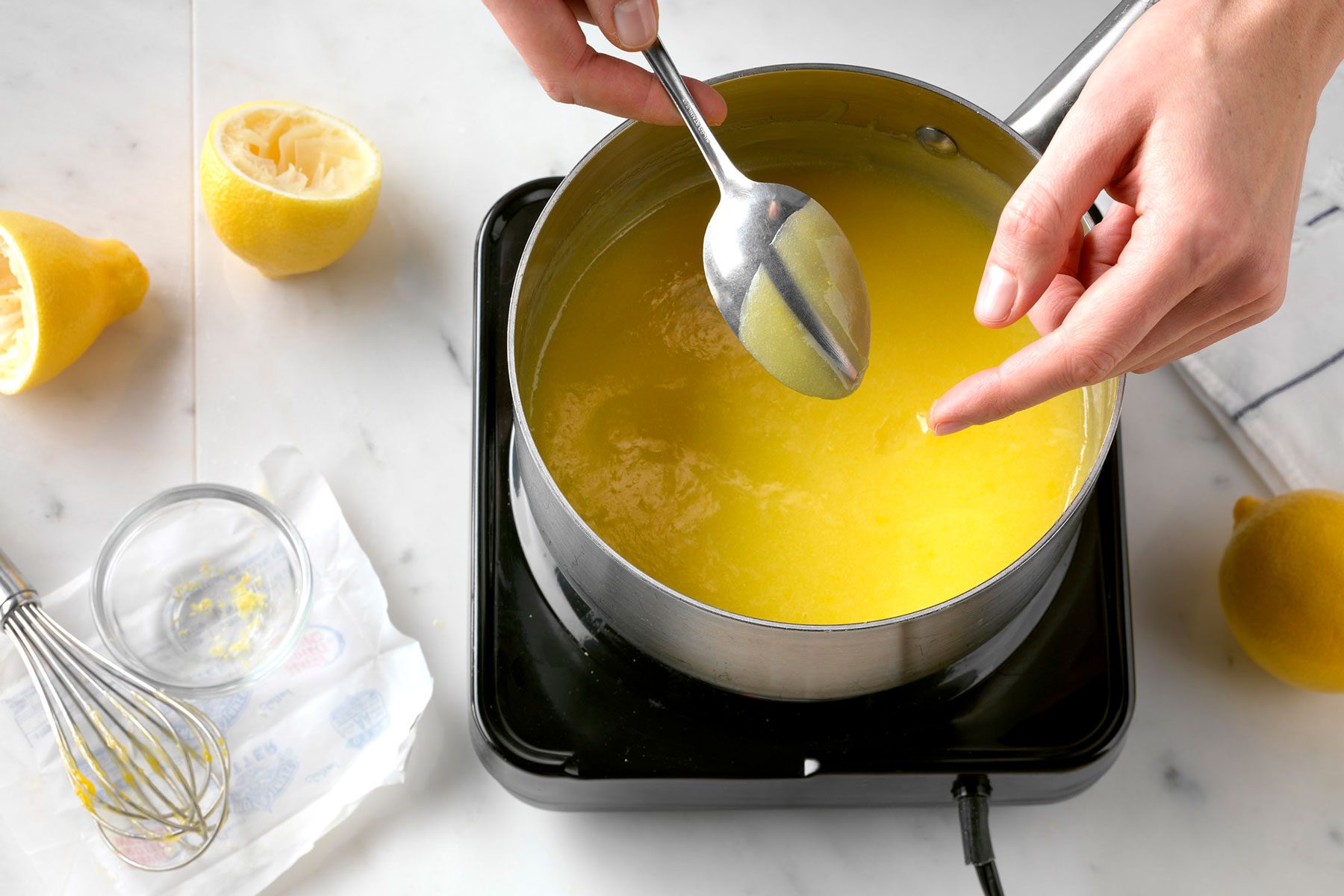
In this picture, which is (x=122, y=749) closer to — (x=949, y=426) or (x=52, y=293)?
(x=52, y=293)

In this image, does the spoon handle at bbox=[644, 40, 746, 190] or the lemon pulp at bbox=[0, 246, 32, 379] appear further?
the lemon pulp at bbox=[0, 246, 32, 379]

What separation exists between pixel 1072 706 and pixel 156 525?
0.72 m

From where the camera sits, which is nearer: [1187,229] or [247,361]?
[1187,229]

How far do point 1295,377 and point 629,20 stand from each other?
2.16 feet

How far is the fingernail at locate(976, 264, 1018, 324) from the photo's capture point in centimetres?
67

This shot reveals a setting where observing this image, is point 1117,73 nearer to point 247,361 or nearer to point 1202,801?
point 1202,801

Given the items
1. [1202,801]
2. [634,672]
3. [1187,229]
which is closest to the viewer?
[1187,229]

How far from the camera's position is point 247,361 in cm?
99

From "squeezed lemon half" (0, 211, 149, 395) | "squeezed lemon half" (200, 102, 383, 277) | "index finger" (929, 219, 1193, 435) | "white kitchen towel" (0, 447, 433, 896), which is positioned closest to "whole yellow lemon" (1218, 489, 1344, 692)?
"index finger" (929, 219, 1193, 435)

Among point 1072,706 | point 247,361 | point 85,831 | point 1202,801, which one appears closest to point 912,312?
point 1072,706

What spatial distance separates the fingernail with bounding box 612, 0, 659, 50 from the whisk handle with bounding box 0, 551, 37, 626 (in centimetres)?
60

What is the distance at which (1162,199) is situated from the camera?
0.64 m

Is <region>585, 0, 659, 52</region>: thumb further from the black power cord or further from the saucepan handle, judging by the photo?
the black power cord

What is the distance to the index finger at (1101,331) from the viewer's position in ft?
2.03
